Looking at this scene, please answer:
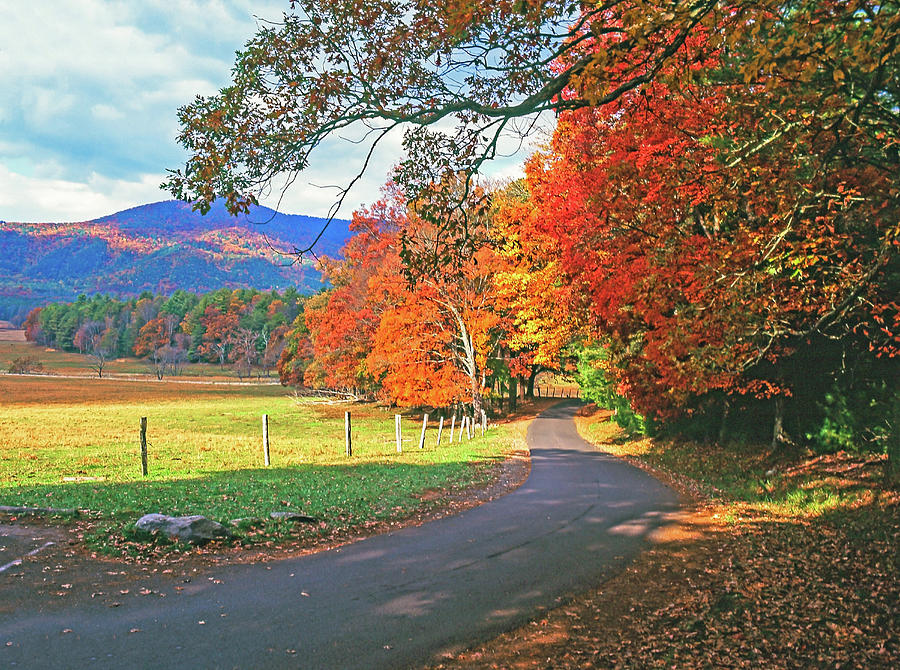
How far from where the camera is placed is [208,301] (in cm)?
14875

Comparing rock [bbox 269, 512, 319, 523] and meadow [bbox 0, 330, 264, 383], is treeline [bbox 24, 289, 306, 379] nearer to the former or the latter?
meadow [bbox 0, 330, 264, 383]

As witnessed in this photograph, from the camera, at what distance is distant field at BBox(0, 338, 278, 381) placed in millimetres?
Answer: 115044

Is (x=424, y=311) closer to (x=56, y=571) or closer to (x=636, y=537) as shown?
(x=636, y=537)

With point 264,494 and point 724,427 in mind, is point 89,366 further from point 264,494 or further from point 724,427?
point 724,427

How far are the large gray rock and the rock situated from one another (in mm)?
1247

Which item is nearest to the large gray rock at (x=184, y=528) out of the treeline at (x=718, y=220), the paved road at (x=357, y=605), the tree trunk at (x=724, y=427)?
the paved road at (x=357, y=605)

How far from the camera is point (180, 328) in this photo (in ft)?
488

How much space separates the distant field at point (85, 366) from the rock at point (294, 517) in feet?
350

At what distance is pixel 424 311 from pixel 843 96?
26.6 meters

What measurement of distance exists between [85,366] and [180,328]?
25443mm

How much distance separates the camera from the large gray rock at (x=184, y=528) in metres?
8.83

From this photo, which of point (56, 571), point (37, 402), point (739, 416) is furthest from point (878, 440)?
point (37, 402)

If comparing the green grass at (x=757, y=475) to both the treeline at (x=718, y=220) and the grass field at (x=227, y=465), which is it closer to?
the treeline at (x=718, y=220)

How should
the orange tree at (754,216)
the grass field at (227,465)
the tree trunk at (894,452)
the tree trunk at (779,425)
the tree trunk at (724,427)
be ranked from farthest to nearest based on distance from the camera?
the tree trunk at (724,427) → the tree trunk at (779,425) → the tree trunk at (894,452) → the grass field at (227,465) → the orange tree at (754,216)
